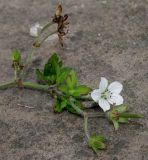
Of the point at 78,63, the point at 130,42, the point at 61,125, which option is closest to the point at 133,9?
the point at 130,42

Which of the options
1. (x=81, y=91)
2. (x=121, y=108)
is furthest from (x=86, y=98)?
(x=121, y=108)

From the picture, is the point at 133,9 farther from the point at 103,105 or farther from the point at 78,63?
the point at 103,105

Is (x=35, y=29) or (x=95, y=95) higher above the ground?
(x=35, y=29)

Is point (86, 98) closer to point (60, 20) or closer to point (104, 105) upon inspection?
point (104, 105)

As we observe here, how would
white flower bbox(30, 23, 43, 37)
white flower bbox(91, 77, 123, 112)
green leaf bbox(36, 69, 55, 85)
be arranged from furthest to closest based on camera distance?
1. white flower bbox(30, 23, 43, 37)
2. green leaf bbox(36, 69, 55, 85)
3. white flower bbox(91, 77, 123, 112)

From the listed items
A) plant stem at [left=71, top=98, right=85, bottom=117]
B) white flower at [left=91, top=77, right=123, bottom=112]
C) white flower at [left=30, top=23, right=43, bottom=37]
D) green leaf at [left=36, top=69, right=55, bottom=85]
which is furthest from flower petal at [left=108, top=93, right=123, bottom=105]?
white flower at [left=30, top=23, right=43, bottom=37]

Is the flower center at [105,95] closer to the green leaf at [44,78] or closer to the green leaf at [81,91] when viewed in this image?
the green leaf at [81,91]

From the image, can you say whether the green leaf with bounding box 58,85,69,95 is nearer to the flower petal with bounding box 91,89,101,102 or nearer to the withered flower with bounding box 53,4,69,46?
the flower petal with bounding box 91,89,101,102
